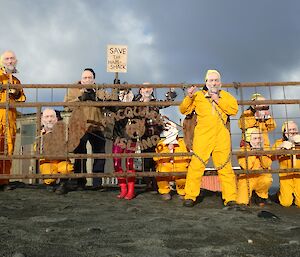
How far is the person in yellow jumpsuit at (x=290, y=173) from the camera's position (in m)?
4.94

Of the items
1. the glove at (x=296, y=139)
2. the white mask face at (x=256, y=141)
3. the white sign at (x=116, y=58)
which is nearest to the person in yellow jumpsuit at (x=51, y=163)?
the white sign at (x=116, y=58)

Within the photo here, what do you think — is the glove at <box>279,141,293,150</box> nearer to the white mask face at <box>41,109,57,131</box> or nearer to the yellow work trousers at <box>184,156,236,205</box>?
the yellow work trousers at <box>184,156,236,205</box>

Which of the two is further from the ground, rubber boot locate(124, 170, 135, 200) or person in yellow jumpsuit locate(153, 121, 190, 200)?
person in yellow jumpsuit locate(153, 121, 190, 200)

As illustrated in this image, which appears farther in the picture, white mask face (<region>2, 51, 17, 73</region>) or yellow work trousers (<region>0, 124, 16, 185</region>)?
white mask face (<region>2, 51, 17, 73</region>)

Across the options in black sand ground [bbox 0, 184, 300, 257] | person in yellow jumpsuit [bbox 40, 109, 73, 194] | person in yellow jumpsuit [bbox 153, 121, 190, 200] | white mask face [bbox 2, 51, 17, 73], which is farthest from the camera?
white mask face [bbox 2, 51, 17, 73]

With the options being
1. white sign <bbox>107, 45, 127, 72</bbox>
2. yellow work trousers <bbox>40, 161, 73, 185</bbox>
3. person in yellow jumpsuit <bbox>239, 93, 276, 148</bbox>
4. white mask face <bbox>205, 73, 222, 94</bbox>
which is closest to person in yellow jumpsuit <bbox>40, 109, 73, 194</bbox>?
yellow work trousers <bbox>40, 161, 73, 185</bbox>

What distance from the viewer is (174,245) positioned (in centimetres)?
230

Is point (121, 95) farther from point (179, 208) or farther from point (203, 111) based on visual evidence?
point (179, 208)

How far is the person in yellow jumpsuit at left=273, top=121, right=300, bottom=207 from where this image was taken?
4.94 meters

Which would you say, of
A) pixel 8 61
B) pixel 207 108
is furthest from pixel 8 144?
pixel 207 108

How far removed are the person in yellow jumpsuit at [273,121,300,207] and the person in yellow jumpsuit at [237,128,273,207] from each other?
10.9 inches

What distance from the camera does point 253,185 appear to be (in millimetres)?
4840

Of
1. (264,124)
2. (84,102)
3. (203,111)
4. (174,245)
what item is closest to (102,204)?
(84,102)

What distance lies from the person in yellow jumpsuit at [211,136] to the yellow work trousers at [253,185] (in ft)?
1.96
